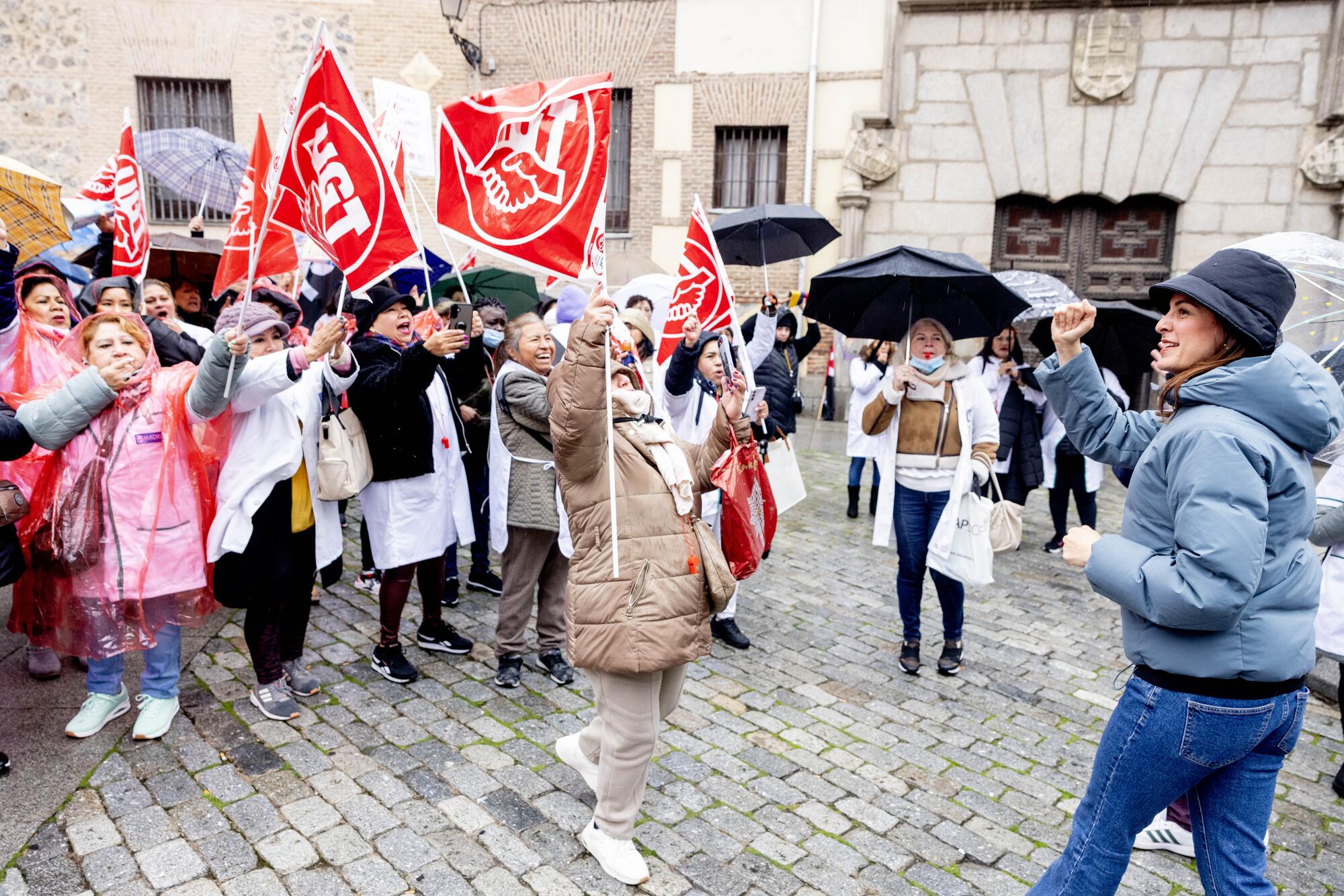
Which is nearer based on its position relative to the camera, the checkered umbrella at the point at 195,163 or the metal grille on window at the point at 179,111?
the checkered umbrella at the point at 195,163

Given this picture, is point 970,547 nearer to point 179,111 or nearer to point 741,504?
point 741,504

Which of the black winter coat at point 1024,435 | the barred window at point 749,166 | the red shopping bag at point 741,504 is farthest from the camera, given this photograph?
the barred window at point 749,166

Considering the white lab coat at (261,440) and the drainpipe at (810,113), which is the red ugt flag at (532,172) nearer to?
the white lab coat at (261,440)

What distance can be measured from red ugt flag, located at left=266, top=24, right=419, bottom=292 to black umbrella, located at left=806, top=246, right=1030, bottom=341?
2.36 m

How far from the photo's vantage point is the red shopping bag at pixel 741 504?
315cm

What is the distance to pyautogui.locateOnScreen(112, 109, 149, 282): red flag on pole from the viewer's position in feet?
17.0

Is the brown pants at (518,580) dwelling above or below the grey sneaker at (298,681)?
above

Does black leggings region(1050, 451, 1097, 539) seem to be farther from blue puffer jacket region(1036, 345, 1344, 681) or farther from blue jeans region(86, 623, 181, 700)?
blue jeans region(86, 623, 181, 700)

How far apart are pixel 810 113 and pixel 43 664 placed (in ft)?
40.9

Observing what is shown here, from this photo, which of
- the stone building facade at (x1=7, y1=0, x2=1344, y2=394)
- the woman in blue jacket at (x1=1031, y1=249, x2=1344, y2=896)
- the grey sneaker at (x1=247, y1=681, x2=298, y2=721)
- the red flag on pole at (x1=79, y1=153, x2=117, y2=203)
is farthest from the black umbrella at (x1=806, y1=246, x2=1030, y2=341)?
the stone building facade at (x1=7, y1=0, x2=1344, y2=394)

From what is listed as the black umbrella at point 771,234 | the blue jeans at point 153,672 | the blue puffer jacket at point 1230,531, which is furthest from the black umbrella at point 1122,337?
the blue jeans at point 153,672

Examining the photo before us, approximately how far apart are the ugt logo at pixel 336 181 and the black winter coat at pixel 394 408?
1.87ft

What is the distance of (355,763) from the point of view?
12.1 feet

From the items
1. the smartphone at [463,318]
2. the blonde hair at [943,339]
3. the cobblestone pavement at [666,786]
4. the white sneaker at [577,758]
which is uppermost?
the smartphone at [463,318]
